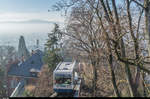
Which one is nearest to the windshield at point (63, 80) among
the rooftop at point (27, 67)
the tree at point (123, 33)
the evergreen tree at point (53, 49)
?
the tree at point (123, 33)

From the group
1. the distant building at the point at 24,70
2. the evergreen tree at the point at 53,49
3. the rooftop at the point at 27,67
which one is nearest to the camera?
the evergreen tree at the point at 53,49

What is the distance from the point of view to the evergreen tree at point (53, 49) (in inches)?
476

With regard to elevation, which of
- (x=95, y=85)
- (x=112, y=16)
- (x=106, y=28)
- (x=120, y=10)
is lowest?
(x=95, y=85)

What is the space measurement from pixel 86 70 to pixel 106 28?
6.07 metres

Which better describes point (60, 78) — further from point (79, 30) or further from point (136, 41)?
point (136, 41)

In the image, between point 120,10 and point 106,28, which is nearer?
point 106,28

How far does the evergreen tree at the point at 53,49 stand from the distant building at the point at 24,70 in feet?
6.51

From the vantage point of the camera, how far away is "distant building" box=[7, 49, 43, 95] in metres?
12.8

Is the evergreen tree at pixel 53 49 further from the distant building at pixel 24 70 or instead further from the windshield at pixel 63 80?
the windshield at pixel 63 80

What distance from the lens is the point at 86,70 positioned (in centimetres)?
973

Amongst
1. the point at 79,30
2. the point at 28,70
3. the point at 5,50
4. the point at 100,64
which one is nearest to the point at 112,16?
the point at 100,64

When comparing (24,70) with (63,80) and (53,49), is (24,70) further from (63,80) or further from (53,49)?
(63,80)

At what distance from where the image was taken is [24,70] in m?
13.9

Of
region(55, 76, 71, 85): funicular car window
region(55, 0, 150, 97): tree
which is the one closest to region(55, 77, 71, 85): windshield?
region(55, 76, 71, 85): funicular car window
